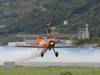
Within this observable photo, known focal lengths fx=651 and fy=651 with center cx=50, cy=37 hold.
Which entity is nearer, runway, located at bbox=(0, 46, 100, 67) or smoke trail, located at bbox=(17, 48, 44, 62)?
smoke trail, located at bbox=(17, 48, 44, 62)

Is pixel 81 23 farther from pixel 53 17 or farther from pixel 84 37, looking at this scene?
pixel 84 37

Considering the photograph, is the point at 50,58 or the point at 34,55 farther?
the point at 50,58

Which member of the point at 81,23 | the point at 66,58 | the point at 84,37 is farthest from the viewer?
the point at 81,23

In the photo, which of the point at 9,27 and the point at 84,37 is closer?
the point at 84,37

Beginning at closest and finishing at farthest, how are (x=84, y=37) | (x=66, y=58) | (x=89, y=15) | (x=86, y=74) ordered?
1. (x=86, y=74)
2. (x=66, y=58)
3. (x=84, y=37)
4. (x=89, y=15)

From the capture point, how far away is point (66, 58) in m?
81.1

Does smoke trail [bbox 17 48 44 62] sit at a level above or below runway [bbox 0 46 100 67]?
above

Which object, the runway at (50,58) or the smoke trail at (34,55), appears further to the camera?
the runway at (50,58)

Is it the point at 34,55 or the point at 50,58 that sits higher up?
the point at 34,55

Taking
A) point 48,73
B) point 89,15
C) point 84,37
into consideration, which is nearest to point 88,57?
point 48,73

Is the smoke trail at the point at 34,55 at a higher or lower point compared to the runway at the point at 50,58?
higher

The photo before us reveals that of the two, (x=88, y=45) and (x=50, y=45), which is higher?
(x=50, y=45)

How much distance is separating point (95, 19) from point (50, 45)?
123m

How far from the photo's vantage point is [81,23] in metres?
172
